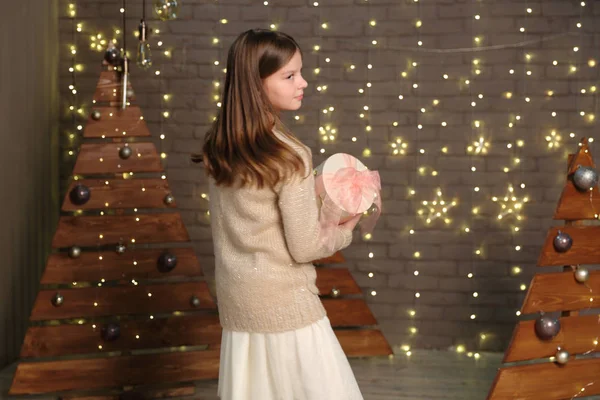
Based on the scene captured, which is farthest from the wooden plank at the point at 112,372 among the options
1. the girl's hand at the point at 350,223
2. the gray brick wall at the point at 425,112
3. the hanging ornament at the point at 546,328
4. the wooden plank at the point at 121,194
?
the girl's hand at the point at 350,223

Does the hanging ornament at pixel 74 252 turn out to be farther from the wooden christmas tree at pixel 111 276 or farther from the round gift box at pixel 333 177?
the round gift box at pixel 333 177

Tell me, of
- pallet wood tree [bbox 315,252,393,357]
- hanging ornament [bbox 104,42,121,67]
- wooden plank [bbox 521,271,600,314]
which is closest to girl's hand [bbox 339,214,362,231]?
wooden plank [bbox 521,271,600,314]

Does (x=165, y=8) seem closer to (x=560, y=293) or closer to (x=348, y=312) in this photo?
(x=348, y=312)

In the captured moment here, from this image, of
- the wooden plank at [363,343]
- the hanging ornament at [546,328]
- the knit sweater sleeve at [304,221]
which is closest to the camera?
the knit sweater sleeve at [304,221]

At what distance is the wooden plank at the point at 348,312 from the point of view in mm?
4223

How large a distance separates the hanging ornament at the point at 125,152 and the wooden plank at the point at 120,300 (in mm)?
553

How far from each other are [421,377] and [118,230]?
156 centimetres

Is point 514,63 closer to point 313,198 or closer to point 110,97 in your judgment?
point 110,97

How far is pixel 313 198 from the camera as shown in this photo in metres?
2.21

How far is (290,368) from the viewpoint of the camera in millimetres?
2232

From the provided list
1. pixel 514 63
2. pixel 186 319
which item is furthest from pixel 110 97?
pixel 514 63

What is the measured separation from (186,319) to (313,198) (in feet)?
5.46

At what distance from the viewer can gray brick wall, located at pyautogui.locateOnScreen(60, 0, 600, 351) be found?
434 centimetres

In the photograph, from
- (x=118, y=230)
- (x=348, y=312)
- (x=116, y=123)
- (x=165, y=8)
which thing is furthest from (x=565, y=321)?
(x=165, y=8)
